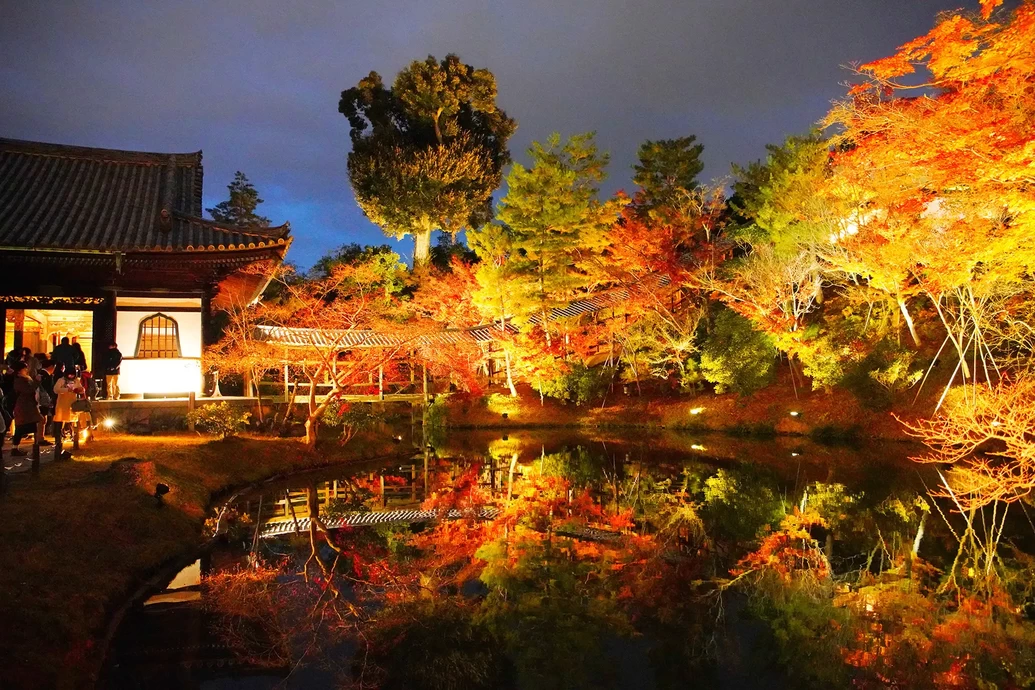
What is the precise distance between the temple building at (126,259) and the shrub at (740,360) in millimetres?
15575

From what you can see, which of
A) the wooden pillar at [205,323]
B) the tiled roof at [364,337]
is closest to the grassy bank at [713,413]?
the tiled roof at [364,337]

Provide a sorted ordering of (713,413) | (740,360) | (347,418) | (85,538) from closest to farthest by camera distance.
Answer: (85,538) → (347,418) → (740,360) → (713,413)

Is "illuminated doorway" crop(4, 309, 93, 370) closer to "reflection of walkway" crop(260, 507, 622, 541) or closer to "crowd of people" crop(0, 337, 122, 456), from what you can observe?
"crowd of people" crop(0, 337, 122, 456)

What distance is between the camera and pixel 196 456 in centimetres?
1252

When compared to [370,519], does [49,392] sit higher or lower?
higher

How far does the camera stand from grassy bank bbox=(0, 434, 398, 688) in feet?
16.7

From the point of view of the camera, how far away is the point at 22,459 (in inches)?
395

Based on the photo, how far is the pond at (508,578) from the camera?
18.5ft

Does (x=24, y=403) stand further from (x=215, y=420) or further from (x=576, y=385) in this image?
(x=576, y=385)

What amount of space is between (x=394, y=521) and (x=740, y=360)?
16586 millimetres

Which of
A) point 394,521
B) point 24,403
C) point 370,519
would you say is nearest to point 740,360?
point 394,521

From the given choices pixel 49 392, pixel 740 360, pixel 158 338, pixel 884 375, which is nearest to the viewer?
pixel 49 392

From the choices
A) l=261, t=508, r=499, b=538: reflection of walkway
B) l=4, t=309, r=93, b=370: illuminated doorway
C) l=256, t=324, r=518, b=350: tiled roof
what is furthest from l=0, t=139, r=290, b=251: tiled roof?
l=261, t=508, r=499, b=538: reflection of walkway

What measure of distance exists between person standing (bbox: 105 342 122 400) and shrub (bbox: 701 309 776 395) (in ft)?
60.2
